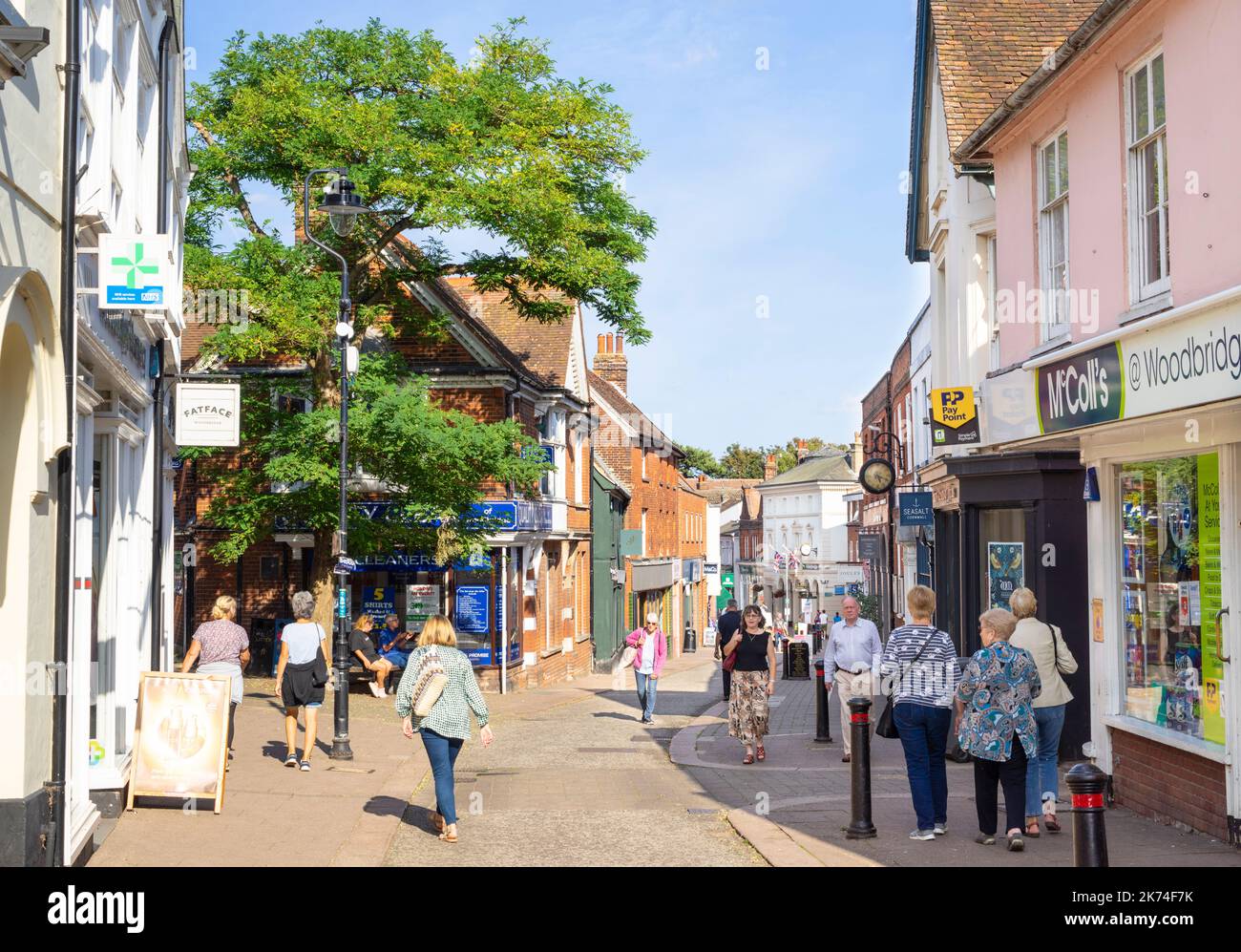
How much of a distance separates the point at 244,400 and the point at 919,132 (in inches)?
481

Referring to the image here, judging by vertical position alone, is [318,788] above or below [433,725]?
below

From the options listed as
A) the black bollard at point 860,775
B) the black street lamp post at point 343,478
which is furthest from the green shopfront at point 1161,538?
the black street lamp post at point 343,478

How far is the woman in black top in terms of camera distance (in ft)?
45.2

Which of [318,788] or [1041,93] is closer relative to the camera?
[1041,93]

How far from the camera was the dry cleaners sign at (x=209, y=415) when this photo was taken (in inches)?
517

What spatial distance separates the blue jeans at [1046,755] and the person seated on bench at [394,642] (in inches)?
644

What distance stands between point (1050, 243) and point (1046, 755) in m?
5.01

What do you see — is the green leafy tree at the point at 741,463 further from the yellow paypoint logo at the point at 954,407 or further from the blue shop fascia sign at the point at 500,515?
the yellow paypoint logo at the point at 954,407

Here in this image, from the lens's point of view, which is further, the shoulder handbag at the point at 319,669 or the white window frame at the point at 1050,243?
the shoulder handbag at the point at 319,669

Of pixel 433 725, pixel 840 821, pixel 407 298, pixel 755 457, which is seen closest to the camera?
pixel 433 725

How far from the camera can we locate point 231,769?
12805 mm

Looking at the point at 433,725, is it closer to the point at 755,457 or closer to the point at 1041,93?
the point at 1041,93

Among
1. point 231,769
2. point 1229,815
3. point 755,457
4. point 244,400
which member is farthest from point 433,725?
point 755,457

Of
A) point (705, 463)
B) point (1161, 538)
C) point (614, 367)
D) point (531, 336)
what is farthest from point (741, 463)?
point (1161, 538)
